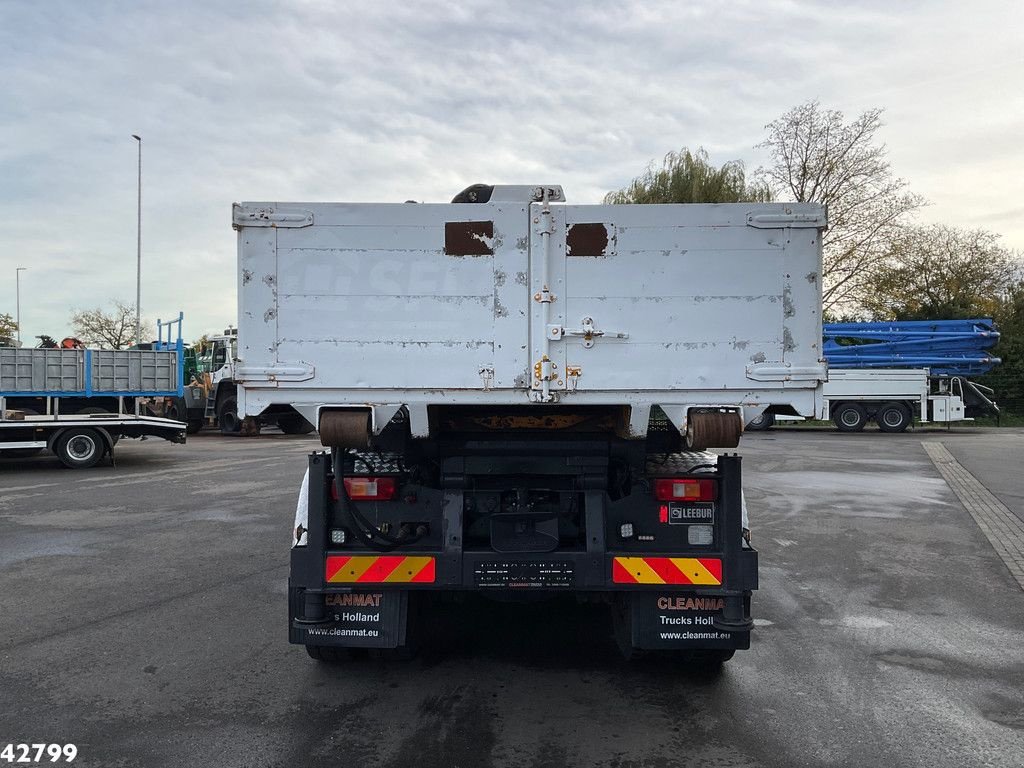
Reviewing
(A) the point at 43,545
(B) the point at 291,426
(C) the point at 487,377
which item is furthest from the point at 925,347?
(C) the point at 487,377

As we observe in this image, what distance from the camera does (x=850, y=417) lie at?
90.0 feet

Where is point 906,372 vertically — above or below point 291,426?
above

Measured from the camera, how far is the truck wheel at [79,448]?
15.0 metres

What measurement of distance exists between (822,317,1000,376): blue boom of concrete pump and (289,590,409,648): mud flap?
2669 cm

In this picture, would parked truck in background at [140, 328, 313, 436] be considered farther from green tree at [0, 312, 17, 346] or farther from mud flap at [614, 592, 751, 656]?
green tree at [0, 312, 17, 346]

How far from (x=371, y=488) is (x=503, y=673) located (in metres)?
1.34

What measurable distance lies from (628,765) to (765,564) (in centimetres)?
445

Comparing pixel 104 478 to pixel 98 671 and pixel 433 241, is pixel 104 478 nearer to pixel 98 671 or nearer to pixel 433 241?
pixel 98 671

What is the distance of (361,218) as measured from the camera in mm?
4113

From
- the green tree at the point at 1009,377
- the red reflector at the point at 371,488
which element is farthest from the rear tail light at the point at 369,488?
the green tree at the point at 1009,377

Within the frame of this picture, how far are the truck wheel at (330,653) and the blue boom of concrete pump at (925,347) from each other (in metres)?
26.6

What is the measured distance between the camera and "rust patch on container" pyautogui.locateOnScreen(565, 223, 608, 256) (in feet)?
13.5

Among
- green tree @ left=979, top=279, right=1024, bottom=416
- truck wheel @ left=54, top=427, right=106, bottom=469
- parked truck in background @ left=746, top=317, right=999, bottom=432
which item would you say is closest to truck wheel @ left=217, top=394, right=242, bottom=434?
truck wheel @ left=54, top=427, right=106, bottom=469

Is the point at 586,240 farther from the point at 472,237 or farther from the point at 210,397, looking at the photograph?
the point at 210,397
